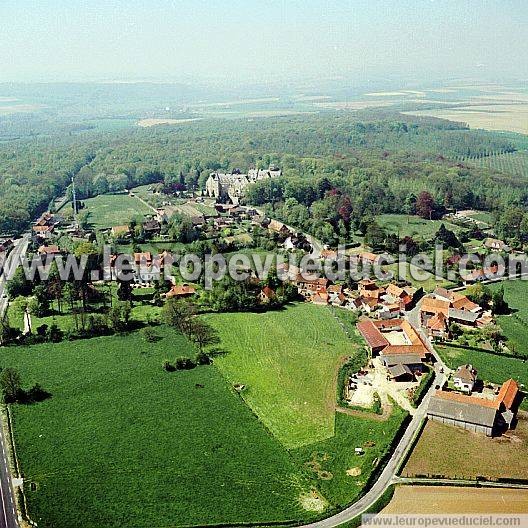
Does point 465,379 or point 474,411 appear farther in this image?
point 465,379

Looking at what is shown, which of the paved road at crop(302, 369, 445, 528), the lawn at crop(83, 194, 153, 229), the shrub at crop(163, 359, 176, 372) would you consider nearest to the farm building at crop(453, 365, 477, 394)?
the paved road at crop(302, 369, 445, 528)

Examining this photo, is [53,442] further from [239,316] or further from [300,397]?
[239,316]

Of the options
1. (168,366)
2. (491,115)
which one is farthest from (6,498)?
(491,115)

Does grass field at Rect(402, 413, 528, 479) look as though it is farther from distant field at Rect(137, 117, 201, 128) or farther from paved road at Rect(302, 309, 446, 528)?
distant field at Rect(137, 117, 201, 128)

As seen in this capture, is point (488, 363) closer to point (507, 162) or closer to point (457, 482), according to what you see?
point (457, 482)

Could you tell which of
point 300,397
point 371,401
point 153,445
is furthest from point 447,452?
point 153,445

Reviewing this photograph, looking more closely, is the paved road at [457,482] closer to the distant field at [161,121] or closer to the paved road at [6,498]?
the paved road at [6,498]
